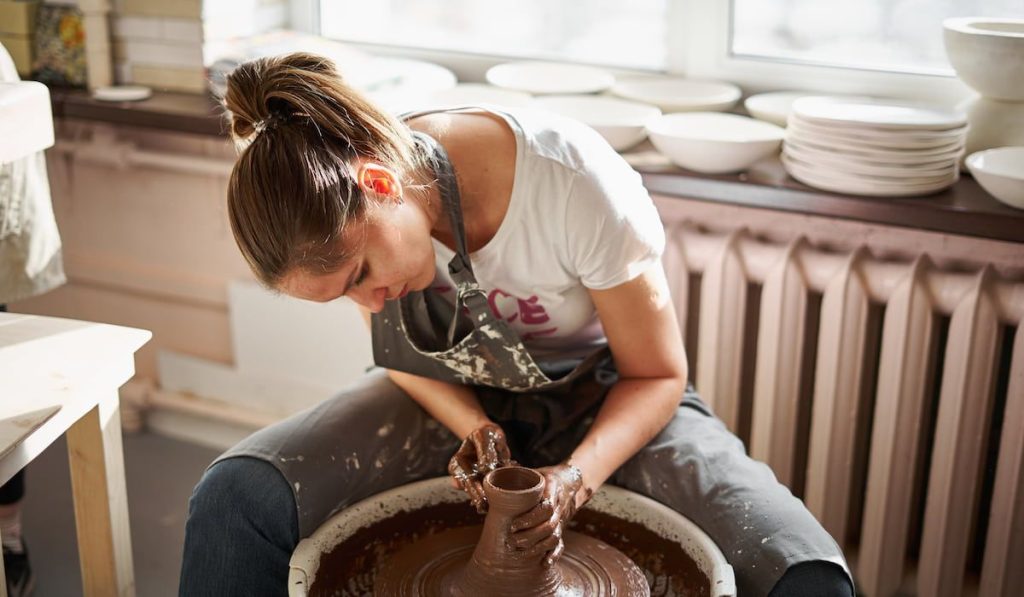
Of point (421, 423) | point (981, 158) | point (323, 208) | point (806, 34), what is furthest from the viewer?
point (806, 34)

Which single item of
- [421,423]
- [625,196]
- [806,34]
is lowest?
[421,423]

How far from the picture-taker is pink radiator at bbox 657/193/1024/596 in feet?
6.25

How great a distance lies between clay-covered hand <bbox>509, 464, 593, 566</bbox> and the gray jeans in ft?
0.71

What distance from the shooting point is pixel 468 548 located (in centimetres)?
151

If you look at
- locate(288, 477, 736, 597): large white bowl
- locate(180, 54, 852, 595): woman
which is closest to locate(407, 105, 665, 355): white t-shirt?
locate(180, 54, 852, 595): woman

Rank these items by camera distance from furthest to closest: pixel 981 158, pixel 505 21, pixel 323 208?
pixel 505 21 → pixel 981 158 → pixel 323 208

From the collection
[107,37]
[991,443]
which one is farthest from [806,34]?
[107,37]

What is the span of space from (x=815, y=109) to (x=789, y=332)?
399 mm

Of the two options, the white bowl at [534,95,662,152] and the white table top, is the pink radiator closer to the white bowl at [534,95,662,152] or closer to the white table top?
the white bowl at [534,95,662,152]

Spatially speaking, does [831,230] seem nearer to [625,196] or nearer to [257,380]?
[625,196]

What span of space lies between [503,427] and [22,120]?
809 millimetres

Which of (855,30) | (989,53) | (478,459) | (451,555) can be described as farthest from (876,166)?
(451,555)

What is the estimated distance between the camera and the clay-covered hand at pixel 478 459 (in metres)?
1.47

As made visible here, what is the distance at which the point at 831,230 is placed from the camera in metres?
2.12
